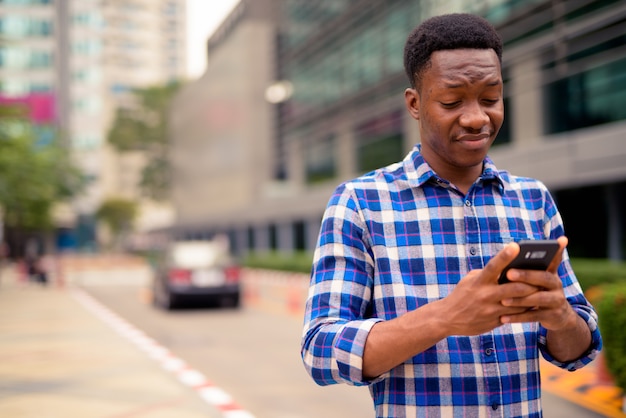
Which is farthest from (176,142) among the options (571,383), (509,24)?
(571,383)

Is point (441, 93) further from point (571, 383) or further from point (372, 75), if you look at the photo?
point (372, 75)

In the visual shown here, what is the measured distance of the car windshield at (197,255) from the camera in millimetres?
16469

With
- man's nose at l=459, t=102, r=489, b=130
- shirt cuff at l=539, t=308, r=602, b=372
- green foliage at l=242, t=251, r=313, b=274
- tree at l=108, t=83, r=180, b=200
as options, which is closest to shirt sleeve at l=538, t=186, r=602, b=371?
shirt cuff at l=539, t=308, r=602, b=372

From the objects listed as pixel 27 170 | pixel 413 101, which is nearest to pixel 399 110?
pixel 27 170

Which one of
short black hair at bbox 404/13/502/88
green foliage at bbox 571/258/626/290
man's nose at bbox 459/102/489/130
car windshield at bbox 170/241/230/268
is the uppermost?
short black hair at bbox 404/13/502/88

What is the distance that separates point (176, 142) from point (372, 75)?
42.5 metres

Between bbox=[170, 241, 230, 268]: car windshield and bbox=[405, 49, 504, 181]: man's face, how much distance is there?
591 inches

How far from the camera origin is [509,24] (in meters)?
20.2

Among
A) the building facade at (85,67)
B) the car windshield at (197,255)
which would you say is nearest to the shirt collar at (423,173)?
the car windshield at (197,255)

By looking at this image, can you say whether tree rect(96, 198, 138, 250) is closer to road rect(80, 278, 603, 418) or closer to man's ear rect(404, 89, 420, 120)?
road rect(80, 278, 603, 418)

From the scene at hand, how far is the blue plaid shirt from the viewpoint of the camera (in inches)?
62.9

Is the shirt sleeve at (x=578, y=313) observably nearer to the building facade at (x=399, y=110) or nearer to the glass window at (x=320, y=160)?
the building facade at (x=399, y=110)

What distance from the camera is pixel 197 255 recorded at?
54.5 ft

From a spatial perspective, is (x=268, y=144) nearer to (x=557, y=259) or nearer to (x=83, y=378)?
(x=83, y=378)
